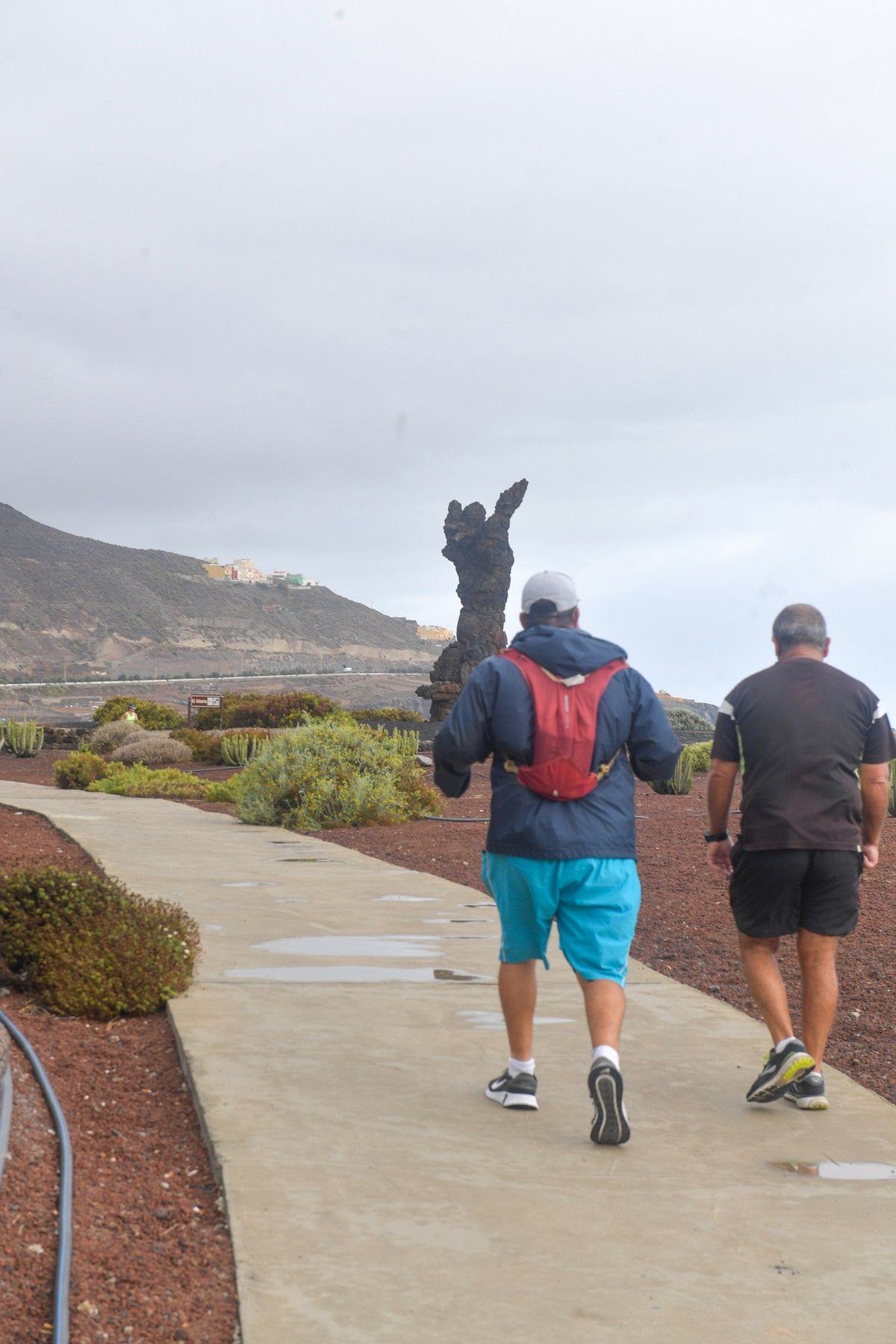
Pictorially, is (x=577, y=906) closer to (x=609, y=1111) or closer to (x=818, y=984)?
(x=609, y=1111)

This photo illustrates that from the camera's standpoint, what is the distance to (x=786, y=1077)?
4.94 meters

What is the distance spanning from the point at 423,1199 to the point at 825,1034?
72.4 inches

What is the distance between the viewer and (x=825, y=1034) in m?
5.19

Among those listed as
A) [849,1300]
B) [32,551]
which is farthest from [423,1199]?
[32,551]

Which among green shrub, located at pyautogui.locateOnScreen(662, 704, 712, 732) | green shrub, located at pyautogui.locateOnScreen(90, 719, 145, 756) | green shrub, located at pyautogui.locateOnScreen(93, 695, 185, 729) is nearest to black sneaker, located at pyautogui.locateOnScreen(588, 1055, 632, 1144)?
green shrub, located at pyautogui.locateOnScreen(90, 719, 145, 756)

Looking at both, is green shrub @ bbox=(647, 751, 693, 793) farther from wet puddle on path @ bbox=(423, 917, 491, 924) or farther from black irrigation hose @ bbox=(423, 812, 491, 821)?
wet puddle on path @ bbox=(423, 917, 491, 924)

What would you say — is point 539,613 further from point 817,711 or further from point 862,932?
point 862,932

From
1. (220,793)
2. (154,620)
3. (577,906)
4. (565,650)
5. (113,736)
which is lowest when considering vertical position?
(113,736)

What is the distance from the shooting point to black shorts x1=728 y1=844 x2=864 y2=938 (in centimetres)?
511

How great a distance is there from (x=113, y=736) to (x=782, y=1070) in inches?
1105

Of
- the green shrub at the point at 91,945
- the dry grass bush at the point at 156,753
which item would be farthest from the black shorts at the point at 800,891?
the dry grass bush at the point at 156,753

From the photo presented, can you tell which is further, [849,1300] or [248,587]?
[248,587]

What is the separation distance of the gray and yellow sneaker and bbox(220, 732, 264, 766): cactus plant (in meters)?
20.4

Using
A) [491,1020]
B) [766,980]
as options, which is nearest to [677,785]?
[491,1020]
